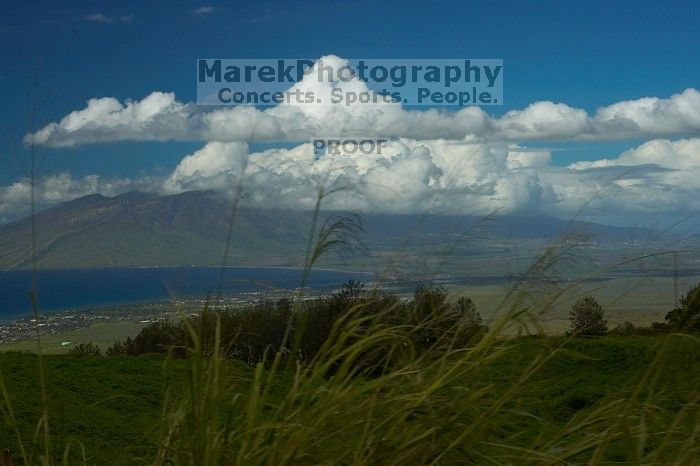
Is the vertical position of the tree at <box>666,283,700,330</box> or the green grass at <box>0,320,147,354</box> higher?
the tree at <box>666,283,700,330</box>

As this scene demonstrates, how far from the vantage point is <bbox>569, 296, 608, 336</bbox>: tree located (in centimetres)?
262

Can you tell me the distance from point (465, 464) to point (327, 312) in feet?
17.1

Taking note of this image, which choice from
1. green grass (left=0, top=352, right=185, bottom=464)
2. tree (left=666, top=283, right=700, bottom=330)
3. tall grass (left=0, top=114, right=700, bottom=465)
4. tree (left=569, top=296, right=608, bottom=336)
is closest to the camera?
tall grass (left=0, top=114, right=700, bottom=465)

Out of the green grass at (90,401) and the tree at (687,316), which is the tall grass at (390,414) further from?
the green grass at (90,401)

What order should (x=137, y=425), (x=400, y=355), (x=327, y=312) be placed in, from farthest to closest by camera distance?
(x=327, y=312), (x=137, y=425), (x=400, y=355)

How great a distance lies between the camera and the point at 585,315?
2.79 m

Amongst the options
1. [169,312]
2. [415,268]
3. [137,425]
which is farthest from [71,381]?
[415,268]

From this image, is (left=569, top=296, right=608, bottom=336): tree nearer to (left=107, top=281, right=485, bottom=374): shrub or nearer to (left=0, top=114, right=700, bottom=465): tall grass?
(left=0, top=114, right=700, bottom=465): tall grass

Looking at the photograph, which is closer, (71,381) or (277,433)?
(277,433)

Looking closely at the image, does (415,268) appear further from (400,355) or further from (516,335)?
(516,335)

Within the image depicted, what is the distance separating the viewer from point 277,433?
→ 2.25m

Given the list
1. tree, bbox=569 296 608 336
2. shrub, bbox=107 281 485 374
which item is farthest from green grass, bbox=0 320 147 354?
tree, bbox=569 296 608 336

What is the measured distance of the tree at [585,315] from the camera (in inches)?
103

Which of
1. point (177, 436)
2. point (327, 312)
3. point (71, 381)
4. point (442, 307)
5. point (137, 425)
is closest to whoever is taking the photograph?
point (177, 436)
